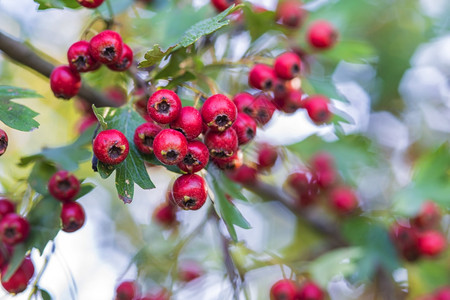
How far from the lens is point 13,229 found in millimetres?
1499

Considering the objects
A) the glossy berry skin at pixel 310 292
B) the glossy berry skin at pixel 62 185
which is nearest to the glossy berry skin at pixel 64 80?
the glossy berry skin at pixel 62 185

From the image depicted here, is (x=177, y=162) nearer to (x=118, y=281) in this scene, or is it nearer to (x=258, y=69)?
(x=258, y=69)

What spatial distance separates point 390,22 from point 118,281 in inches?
84.9

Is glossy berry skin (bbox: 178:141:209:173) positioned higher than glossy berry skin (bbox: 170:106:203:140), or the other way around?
glossy berry skin (bbox: 170:106:203:140)

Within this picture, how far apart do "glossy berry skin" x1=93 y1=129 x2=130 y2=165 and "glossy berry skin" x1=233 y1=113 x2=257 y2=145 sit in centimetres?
30

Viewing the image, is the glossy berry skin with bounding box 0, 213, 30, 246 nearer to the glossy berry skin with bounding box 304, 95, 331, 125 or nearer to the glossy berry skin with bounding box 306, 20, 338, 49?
the glossy berry skin with bounding box 304, 95, 331, 125

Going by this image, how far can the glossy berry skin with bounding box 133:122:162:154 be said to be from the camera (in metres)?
1.31

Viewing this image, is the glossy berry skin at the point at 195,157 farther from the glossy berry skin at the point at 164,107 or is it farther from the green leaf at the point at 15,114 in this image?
the green leaf at the point at 15,114

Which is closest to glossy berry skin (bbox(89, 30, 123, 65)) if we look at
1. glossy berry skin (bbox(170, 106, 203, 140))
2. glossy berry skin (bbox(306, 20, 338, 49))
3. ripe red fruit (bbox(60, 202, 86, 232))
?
glossy berry skin (bbox(170, 106, 203, 140))

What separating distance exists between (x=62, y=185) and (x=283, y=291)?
0.89m

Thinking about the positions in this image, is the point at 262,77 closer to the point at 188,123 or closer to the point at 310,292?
the point at 188,123

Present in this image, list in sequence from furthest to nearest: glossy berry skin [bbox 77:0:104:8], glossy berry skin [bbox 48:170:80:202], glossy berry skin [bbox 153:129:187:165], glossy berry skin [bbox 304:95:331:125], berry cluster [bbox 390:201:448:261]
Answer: berry cluster [bbox 390:201:448:261] → glossy berry skin [bbox 304:95:331:125] → glossy berry skin [bbox 48:170:80:202] → glossy berry skin [bbox 77:0:104:8] → glossy berry skin [bbox 153:129:187:165]

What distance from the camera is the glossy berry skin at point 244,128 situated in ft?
4.50

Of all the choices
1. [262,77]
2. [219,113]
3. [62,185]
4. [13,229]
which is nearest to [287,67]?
[262,77]
